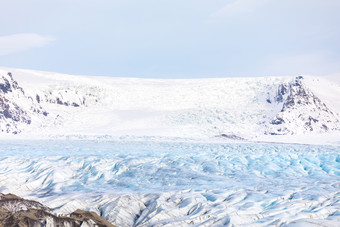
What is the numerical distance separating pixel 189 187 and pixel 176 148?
27.6 feet

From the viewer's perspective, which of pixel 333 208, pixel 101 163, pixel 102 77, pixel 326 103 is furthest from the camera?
pixel 102 77

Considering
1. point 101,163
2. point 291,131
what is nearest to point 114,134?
point 291,131

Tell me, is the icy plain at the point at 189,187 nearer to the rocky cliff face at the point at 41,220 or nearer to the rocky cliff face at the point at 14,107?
the rocky cliff face at the point at 41,220

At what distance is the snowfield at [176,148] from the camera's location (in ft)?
26.2

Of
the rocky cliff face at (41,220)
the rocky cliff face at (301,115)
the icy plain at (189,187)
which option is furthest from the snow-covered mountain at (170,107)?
the rocky cliff face at (41,220)

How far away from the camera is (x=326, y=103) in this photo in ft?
101

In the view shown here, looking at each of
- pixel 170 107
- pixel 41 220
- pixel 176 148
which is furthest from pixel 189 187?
pixel 170 107

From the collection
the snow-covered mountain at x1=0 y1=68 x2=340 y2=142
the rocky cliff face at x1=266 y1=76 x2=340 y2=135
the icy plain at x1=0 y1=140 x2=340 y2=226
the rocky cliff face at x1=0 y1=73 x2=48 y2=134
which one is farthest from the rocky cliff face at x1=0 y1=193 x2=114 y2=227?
the rocky cliff face at x1=266 y1=76 x2=340 y2=135

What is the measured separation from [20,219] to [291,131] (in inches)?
935

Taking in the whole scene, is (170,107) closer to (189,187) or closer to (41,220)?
(189,187)

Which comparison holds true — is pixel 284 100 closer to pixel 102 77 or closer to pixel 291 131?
pixel 291 131

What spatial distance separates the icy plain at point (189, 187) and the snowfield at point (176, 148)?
0.03 meters

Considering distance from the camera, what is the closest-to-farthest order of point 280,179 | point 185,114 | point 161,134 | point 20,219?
point 20,219 < point 280,179 < point 161,134 < point 185,114

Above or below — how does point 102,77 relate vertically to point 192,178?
above
